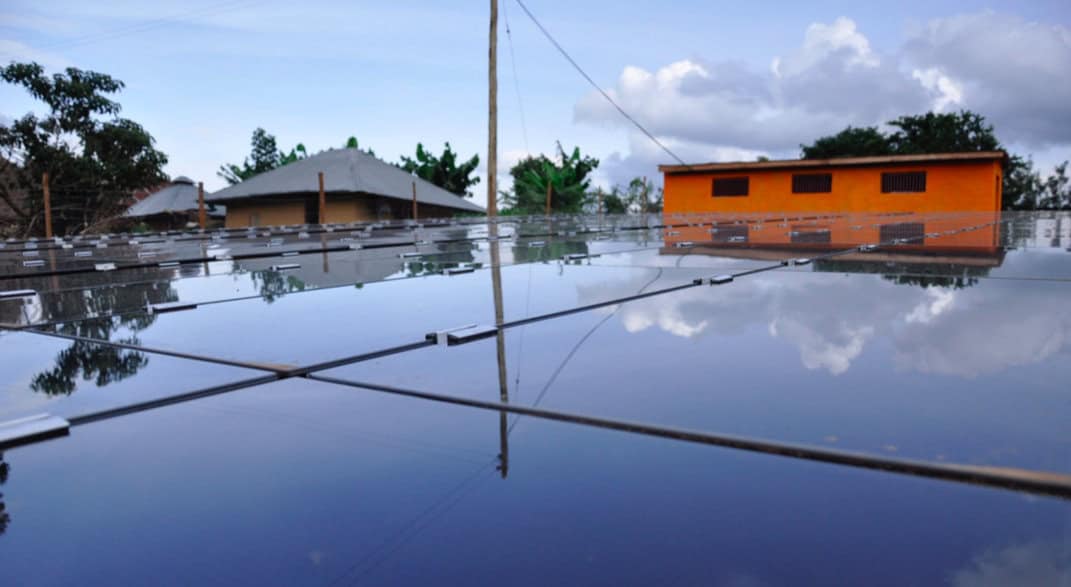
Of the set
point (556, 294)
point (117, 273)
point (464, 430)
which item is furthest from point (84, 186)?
point (464, 430)

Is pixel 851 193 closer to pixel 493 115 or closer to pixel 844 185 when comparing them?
pixel 844 185

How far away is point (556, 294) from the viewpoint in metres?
2.54

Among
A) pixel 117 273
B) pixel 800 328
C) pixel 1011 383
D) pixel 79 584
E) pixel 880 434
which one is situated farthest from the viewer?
pixel 117 273

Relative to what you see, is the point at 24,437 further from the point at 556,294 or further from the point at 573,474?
the point at 556,294

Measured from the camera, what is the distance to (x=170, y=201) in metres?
26.5

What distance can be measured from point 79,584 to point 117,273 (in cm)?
344

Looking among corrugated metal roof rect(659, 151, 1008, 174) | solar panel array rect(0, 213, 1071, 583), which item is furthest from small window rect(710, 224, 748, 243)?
corrugated metal roof rect(659, 151, 1008, 174)

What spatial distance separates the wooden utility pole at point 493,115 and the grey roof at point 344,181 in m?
9.18

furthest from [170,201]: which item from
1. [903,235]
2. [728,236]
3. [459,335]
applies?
[459,335]

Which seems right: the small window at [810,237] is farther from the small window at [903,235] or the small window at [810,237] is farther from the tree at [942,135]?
the tree at [942,135]

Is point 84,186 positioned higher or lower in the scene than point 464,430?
higher

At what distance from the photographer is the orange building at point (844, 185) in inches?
633

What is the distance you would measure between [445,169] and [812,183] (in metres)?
12.3

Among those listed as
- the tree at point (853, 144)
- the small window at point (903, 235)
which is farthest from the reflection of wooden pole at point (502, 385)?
the tree at point (853, 144)
